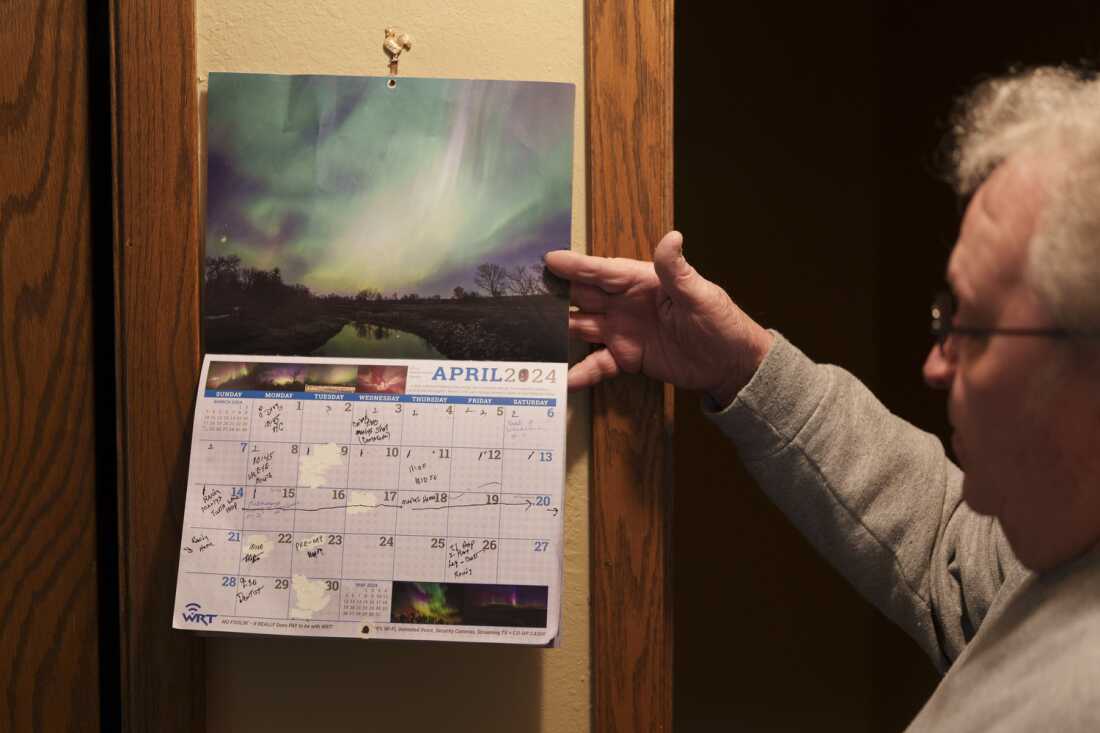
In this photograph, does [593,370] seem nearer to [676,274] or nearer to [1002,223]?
[676,274]

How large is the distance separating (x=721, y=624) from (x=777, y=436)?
1.99 metres

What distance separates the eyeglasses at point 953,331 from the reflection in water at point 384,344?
52 cm

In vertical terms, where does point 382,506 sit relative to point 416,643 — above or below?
above

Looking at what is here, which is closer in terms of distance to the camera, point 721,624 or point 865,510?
point 865,510

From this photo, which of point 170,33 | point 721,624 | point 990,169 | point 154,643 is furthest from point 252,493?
point 721,624

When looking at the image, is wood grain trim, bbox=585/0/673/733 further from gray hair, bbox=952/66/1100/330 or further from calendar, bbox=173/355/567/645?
gray hair, bbox=952/66/1100/330

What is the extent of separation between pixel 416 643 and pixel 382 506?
19cm

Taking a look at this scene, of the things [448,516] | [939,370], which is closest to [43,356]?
[448,516]

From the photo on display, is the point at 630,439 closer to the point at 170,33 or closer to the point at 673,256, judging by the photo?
the point at 673,256

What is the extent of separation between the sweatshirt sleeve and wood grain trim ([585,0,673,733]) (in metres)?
0.11

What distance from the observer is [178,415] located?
102 cm

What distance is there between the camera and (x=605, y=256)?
1.01 m

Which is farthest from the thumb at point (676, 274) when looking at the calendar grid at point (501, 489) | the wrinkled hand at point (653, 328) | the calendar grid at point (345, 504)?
the calendar grid at point (345, 504)

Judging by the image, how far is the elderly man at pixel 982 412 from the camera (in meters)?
0.58
